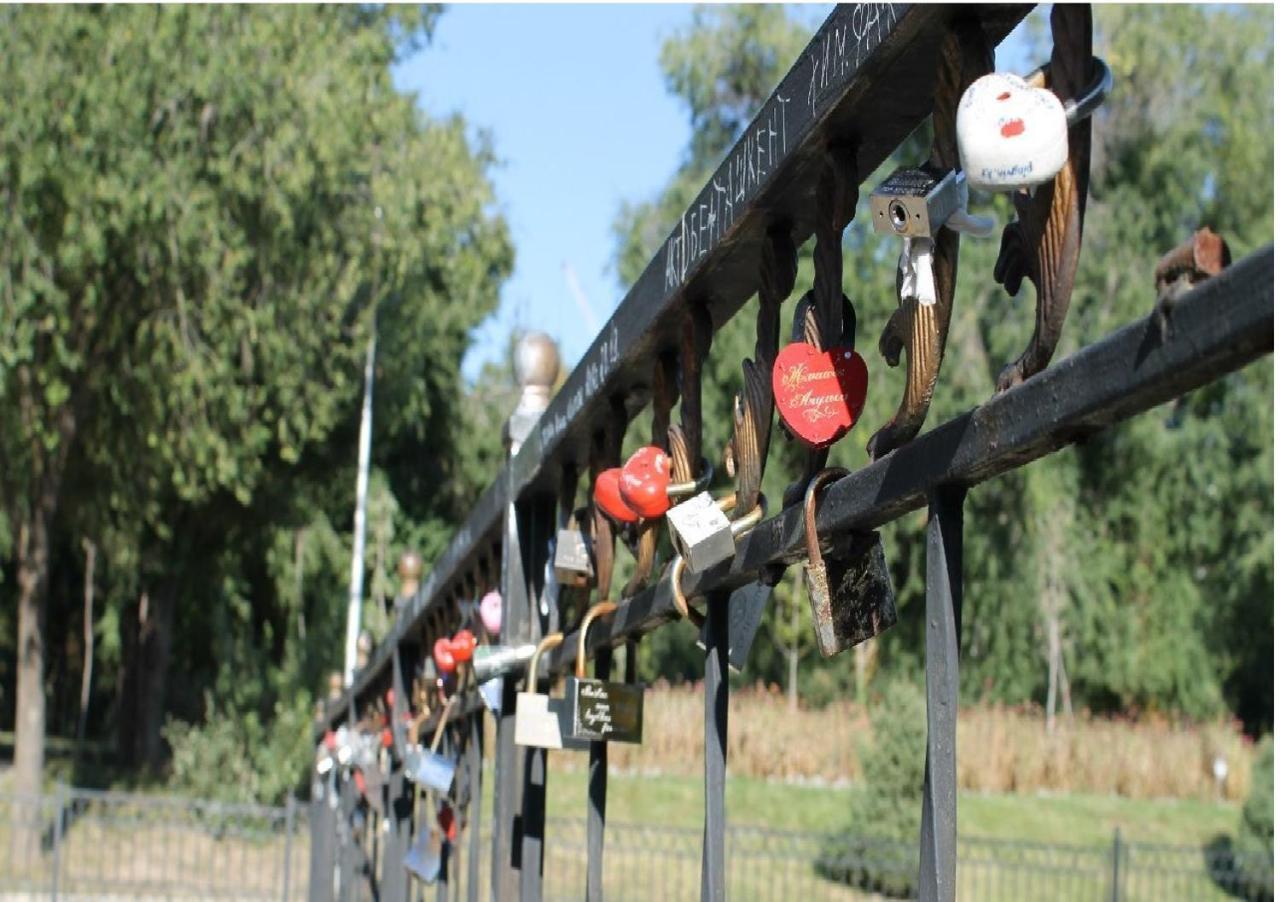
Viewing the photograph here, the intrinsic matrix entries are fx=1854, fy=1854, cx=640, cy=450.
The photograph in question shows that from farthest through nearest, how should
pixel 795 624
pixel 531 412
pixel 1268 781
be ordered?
1. pixel 795 624
2. pixel 1268 781
3. pixel 531 412

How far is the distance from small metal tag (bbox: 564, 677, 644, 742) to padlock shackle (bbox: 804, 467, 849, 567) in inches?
35.9

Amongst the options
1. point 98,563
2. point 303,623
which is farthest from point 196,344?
point 98,563

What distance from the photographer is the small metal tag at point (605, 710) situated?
2.56 m

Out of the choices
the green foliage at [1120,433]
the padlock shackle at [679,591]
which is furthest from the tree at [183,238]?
the padlock shackle at [679,591]

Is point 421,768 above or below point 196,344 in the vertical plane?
below

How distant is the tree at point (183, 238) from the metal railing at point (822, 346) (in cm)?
1398

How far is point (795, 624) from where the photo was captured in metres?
24.0

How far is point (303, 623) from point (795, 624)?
685 centimetres

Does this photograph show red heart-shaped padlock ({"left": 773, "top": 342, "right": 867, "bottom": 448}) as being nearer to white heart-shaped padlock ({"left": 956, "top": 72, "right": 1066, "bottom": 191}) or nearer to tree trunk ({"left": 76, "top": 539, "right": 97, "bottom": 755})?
white heart-shaped padlock ({"left": 956, "top": 72, "right": 1066, "bottom": 191})

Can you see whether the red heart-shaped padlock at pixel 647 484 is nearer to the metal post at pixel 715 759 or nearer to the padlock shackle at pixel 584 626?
the metal post at pixel 715 759

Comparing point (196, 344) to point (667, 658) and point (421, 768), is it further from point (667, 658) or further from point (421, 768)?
point (421, 768)

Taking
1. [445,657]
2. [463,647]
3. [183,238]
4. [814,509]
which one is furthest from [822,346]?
[183,238]

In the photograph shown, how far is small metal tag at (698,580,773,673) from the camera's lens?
2.04 metres

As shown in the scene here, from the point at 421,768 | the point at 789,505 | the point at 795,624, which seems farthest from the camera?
the point at 795,624
